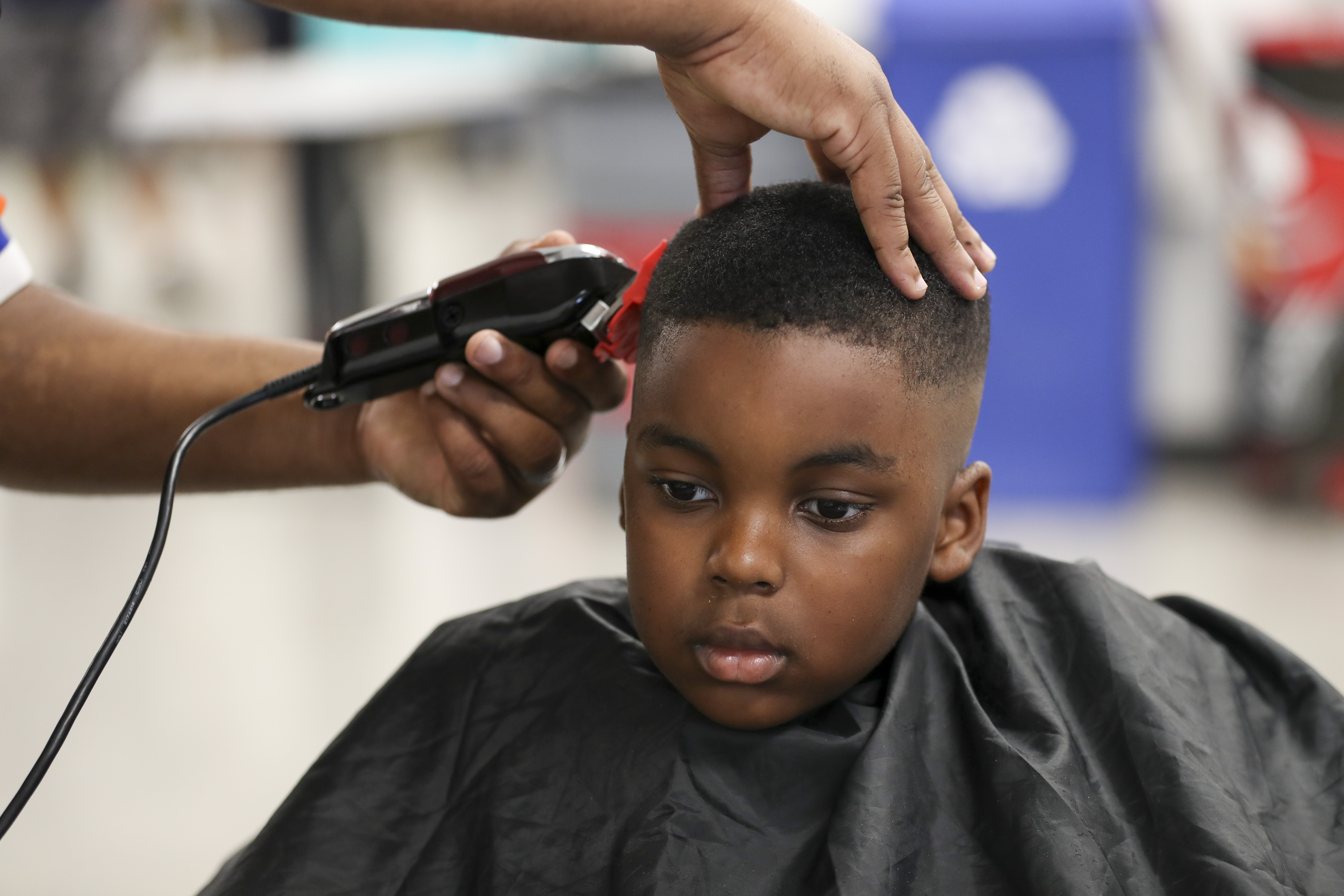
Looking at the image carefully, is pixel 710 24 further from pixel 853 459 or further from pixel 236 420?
pixel 236 420

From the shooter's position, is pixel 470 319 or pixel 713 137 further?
pixel 470 319

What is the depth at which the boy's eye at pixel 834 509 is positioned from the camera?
0.94 meters

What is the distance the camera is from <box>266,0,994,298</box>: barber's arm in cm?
83

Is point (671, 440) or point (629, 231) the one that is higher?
point (629, 231)

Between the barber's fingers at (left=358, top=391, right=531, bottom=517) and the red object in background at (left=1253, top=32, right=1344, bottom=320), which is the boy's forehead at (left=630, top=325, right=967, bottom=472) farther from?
the red object in background at (left=1253, top=32, right=1344, bottom=320)

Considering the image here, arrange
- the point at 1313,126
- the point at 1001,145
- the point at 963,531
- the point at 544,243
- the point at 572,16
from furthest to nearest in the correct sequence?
the point at 1001,145, the point at 1313,126, the point at 544,243, the point at 963,531, the point at 572,16

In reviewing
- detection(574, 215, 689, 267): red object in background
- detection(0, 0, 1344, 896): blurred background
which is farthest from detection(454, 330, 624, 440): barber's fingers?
detection(574, 215, 689, 267): red object in background

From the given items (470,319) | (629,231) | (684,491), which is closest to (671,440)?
(684,491)

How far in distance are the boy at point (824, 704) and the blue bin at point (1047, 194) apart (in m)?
2.44

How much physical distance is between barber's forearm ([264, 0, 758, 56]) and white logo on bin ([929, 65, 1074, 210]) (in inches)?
103

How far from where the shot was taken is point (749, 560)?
91cm

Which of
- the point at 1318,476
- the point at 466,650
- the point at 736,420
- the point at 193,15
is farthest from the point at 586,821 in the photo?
the point at 193,15

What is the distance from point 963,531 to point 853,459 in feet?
0.58

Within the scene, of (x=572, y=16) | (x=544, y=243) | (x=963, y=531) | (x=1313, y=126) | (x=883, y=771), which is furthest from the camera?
(x=1313, y=126)
